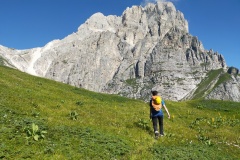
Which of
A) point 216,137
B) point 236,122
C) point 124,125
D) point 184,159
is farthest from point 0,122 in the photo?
point 236,122

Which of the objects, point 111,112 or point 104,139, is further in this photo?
point 111,112

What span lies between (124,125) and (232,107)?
2639 cm

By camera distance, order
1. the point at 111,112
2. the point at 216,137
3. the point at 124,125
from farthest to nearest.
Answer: the point at 111,112 < the point at 216,137 < the point at 124,125

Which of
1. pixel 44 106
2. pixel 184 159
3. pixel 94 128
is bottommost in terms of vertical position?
pixel 184 159

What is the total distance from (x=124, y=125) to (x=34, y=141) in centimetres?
827

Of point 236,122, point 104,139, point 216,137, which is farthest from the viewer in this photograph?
point 236,122

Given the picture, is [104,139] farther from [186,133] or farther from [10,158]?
[186,133]

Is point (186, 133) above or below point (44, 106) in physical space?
below

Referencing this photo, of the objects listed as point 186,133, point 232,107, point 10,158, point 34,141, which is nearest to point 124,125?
point 186,133

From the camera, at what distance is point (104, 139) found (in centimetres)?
1734

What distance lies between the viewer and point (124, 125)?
22.0 metres

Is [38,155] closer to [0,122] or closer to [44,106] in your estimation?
[0,122]

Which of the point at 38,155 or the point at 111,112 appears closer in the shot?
the point at 38,155

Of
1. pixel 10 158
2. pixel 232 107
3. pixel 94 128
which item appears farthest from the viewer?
pixel 232 107
